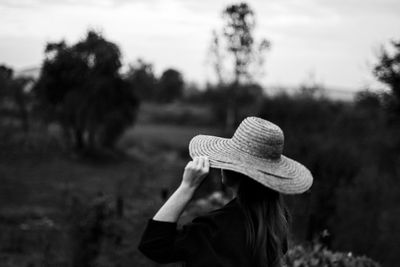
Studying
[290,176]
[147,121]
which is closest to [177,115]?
[147,121]

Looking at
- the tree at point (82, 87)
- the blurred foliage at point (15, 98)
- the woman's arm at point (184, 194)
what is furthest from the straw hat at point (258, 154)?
the tree at point (82, 87)

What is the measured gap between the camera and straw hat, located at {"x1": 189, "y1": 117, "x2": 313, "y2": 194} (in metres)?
2.13

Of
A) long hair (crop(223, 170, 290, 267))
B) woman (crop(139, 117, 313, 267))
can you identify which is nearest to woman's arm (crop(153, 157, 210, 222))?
woman (crop(139, 117, 313, 267))

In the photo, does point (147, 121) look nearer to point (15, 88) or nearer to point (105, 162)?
point (105, 162)

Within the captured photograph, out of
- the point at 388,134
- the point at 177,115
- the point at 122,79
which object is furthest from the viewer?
the point at 177,115

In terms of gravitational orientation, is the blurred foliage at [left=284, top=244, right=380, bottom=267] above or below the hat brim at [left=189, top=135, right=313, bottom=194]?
below

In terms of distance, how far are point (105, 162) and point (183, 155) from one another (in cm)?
521

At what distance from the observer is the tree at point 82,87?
91.1ft

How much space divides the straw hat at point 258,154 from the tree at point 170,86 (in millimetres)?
43793

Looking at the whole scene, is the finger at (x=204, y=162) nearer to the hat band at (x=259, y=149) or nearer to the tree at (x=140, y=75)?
the hat band at (x=259, y=149)

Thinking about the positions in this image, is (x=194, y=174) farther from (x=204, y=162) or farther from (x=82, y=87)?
(x=82, y=87)

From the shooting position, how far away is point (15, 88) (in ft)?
81.2

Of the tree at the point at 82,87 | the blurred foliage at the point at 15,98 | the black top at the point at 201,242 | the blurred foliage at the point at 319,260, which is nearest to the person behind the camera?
the black top at the point at 201,242

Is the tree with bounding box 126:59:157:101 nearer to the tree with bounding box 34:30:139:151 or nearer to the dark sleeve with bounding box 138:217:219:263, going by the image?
the tree with bounding box 34:30:139:151
